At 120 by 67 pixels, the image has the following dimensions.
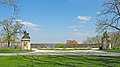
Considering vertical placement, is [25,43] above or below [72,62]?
above

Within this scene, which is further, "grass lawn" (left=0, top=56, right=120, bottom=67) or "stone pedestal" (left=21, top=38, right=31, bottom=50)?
"stone pedestal" (left=21, top=38, right=31, bottom=50)

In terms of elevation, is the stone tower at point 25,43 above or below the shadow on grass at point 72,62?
above

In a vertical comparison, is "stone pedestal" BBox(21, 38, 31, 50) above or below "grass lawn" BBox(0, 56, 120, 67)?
above

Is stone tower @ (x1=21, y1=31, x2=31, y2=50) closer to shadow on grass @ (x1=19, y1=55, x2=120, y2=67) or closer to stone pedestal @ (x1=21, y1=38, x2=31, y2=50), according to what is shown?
stone pedestal @ (x1=21, y1=38, x2=31, y2=50)

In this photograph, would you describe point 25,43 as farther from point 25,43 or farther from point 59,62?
point 59,62

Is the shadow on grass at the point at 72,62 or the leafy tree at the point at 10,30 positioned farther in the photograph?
the leafy tree at the point at 10,30

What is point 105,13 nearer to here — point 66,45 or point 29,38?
point 29,38

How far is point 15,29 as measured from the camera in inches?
2282

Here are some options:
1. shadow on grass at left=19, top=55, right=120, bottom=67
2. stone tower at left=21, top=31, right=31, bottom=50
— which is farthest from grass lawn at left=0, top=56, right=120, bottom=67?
stone tower at left=21, top=31, right=31, bottom=50

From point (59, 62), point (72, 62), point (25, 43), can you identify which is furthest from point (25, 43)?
point (72, 62)

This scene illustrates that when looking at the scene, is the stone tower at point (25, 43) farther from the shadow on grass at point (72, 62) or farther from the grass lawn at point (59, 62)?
the shadow on grass at point (72, 62)

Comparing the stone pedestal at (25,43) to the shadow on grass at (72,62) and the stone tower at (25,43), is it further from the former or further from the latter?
the shadow on grass at (72,62)

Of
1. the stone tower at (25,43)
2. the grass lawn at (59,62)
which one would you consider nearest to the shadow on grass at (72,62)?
the grass lawn at (59,62)

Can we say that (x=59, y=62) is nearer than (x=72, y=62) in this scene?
No
